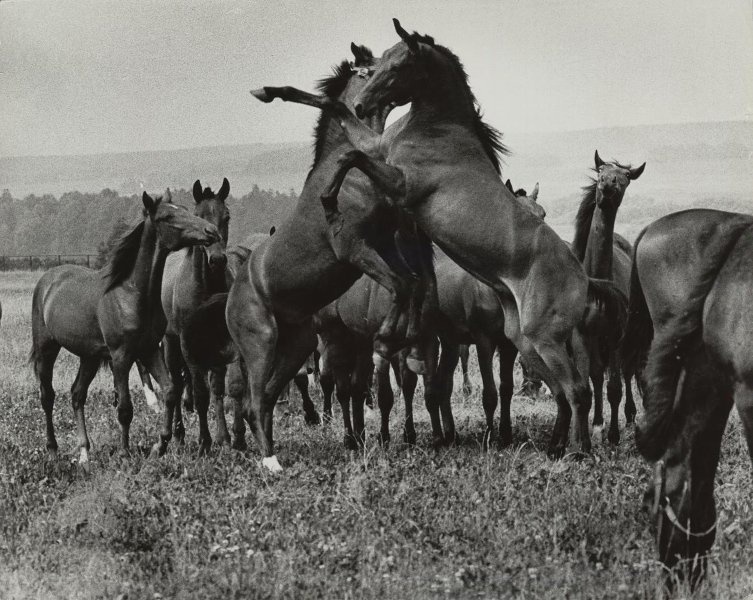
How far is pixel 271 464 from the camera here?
28.9 ft

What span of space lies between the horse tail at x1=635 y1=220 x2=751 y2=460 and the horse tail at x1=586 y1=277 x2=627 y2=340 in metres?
4.82

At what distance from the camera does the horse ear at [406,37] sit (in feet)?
25.7

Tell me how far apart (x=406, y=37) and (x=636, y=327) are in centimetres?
340

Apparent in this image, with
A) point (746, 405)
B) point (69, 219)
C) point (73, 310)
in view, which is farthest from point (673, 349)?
point (69, 219)

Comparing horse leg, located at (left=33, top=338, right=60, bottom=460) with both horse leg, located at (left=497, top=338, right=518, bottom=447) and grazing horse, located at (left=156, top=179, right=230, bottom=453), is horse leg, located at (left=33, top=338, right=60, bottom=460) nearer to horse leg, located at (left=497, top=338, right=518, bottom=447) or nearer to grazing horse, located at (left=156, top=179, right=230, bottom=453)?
→ grazing horse, located at (left=156, top=179, right=230, bottom=453)

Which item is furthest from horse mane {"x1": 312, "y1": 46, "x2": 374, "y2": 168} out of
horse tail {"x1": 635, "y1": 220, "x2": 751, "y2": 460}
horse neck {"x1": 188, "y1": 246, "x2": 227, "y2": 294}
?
horse tail {"x1": 635, "y1": 220, "x2": 751, "y2": 460}

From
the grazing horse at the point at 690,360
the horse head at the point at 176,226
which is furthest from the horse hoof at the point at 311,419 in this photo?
the grazing horse at the point at 690,360

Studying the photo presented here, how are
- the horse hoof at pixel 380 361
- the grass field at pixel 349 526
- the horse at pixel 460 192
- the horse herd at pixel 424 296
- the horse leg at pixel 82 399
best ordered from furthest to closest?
the horse leg at pixel 82 399
the horse hoof at pixel 380 361
the horse at pixel 460 192
the grass field at pixel 349 526
the horse herd at pixel 424 296

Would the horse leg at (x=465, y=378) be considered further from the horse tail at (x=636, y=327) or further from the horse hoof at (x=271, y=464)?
the horse tail at (x=636, y=327)

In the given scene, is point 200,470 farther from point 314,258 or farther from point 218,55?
point 218,55

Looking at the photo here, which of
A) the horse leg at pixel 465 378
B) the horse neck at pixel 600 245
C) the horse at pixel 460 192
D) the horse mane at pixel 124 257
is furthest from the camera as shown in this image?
the horse leg at pixel 465 378

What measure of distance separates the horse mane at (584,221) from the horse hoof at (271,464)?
184 inches

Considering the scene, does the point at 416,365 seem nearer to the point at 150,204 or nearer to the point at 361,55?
the point at 361,55

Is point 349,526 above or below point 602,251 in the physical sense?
below
